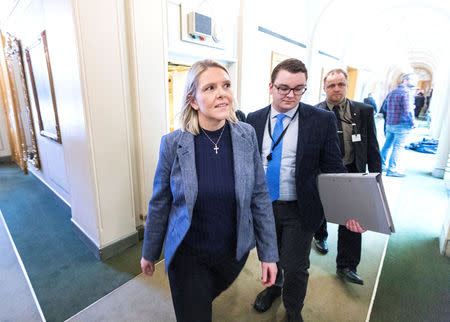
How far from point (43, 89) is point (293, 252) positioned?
4.08 m

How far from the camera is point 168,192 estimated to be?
1.24 metres

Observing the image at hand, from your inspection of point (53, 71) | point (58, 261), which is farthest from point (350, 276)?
point (53, 71)

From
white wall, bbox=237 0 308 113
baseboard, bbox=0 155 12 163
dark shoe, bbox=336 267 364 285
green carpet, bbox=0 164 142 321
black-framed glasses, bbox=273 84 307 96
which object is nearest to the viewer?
black-framed glasses, bbox=273 84 307 96

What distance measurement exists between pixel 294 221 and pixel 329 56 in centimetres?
699

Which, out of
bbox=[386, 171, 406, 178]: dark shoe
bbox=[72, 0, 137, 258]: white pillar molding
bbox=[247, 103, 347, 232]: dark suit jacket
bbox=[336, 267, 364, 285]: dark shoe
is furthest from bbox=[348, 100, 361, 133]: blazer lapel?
bbox=[386, 171, 406, 178]: dark shoe

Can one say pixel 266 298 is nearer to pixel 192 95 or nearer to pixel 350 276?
pixel 350 276

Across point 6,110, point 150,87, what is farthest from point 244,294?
point 6,110

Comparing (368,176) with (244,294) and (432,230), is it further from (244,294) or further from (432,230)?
(432,230)

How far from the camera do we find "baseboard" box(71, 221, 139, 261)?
8.59 ft

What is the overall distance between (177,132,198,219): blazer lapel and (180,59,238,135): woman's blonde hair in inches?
3.5

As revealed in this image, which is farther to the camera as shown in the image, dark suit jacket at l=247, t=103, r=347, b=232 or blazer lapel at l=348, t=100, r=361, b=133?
blazer lapel at l=348, t=100, r=361, b=133

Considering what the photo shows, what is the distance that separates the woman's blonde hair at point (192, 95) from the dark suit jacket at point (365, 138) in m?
1.45

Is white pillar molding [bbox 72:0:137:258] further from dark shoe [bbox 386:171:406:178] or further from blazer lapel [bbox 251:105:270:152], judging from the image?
dark shoe [bbox 386:171:406:178]

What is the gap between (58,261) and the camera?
8.56ft
